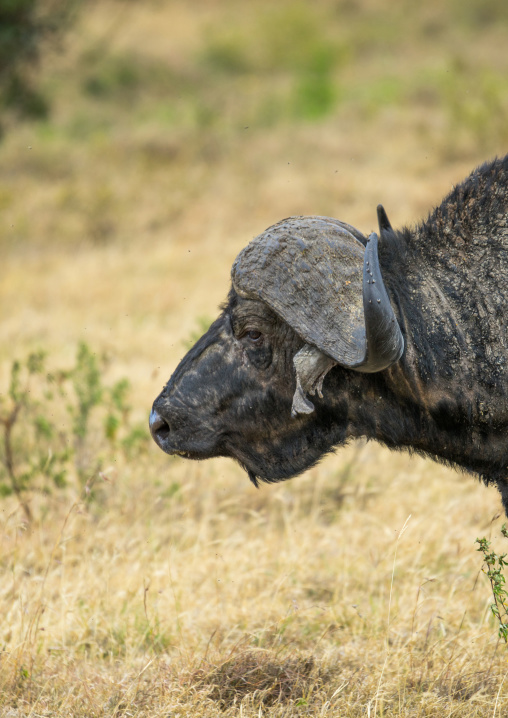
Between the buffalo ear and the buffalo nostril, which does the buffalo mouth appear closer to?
the buffalo nostril

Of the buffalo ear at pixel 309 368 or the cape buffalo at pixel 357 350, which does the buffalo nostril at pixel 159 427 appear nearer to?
the cape buffalo at pixel 357 350

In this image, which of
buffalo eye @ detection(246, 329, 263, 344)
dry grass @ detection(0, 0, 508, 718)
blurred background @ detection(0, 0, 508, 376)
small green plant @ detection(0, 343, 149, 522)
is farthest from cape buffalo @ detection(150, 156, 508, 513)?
blurred background @ detection(0, 0, 508, 376)

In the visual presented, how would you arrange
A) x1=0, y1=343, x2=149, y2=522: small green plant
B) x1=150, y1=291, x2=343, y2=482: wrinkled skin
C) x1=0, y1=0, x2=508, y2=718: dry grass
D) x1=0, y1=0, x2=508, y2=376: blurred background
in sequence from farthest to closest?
x1=0, y1=0, x2=508, y2=376: blurred background, x1=0, y1=343, x2=149, y2=522: small green plant, x1=0, y1=0, x2=508, y2=718: dry grass, x1=150, y1=291, x2=343, y2=482: wrinkled skin

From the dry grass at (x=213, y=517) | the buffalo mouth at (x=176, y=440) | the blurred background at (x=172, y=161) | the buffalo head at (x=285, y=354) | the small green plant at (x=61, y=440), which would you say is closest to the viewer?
the buffalo head at (x=285, y=354)

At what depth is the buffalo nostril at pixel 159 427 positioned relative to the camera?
3.48 m

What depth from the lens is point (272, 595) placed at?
4.60 m

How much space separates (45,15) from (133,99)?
1650 cm

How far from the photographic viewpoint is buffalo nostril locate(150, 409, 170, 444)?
3.48 meters

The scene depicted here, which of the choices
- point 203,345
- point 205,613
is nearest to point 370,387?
point 203,345

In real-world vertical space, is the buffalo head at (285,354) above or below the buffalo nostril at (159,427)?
above

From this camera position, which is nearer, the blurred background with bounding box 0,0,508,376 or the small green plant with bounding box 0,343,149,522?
the small green plant with bounding box 0,343,149,522

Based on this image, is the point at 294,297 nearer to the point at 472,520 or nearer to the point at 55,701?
the point at 55,701

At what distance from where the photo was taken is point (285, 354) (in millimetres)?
3279

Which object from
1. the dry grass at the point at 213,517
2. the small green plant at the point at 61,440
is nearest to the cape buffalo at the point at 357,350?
the dry grass at the point at 213,517
